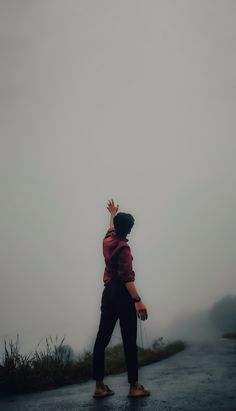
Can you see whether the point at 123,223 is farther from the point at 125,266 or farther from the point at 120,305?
the point at 120,305

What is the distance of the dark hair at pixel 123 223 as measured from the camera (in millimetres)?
3621

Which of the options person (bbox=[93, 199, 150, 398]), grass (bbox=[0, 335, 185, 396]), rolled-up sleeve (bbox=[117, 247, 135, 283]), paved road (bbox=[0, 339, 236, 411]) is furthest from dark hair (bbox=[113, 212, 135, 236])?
grass (bbox=[0, 335, 185, 396])

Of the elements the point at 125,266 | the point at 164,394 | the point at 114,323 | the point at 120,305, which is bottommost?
the point at 164,394

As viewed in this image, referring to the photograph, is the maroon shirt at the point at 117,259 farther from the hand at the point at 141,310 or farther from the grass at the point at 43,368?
the grass at the point at 43,368

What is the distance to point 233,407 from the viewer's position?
254 centimetres

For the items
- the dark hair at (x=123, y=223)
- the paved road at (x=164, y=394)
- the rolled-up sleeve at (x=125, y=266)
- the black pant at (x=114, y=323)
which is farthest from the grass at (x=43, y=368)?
the dark hair at (x=123, y=223)

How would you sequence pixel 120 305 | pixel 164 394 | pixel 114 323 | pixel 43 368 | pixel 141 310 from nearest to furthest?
pixel 164 394 < pixel 141 310 < pixel 120 305 < pixel 114 323 < pixel 43 368

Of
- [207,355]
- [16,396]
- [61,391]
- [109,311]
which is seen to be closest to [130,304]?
[109,311]

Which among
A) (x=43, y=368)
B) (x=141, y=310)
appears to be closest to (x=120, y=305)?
(x=141, y=310)

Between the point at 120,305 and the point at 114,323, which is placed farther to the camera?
the point at 114,323

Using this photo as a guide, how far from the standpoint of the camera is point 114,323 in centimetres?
359

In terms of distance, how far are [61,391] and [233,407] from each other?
1814 millimetres

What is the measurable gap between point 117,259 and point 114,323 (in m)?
0.63

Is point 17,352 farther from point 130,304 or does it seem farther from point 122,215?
point 122,215
